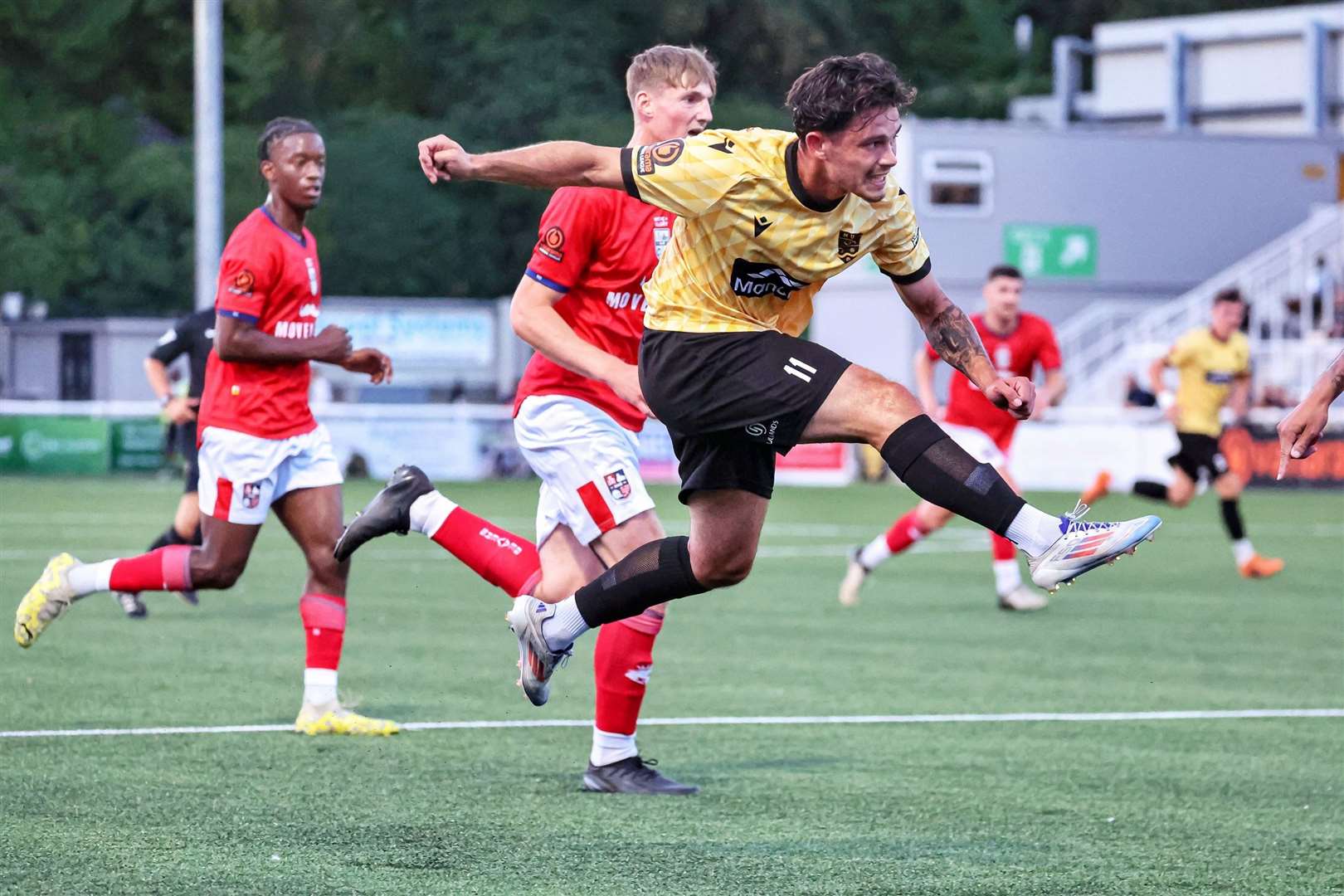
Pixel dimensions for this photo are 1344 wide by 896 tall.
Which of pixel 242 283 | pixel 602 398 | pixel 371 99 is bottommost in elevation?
pixel 602 398

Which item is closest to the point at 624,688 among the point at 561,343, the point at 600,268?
the point at 561,343

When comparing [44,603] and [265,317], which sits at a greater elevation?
[265,317]

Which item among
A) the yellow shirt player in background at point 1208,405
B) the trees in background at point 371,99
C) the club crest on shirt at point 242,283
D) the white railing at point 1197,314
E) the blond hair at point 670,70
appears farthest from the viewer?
the trees in background at point 371,99

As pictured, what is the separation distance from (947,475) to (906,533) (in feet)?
26.6

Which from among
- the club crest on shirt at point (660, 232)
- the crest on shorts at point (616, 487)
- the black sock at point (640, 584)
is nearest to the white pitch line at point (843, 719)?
the crest on shorts at point (616, 487)

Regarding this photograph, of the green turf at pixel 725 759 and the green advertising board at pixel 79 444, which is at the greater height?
the green turf at pixel 725 759

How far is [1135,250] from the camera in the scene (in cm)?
3866

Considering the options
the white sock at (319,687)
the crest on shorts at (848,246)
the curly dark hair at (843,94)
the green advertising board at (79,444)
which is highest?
the curly dark hair at (843,94)

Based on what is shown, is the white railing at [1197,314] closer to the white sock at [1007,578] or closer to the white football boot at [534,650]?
the white sock at [1007,578]

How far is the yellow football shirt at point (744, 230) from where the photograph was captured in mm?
5773

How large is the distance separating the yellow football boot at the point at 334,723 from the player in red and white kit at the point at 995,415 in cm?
607

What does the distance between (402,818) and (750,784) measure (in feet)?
4.32

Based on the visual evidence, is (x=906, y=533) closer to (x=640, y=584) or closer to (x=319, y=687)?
(x=319, y=687)

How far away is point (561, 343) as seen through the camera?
6703mm
